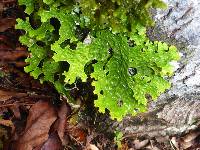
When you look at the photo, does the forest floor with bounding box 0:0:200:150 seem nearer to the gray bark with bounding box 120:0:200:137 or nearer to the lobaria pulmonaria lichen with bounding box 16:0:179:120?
the gray bark with bounding box 120:0:200:137

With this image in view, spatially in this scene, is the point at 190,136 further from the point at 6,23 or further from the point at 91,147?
the point at 6,23

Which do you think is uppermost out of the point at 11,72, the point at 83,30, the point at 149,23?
the point at 11,72

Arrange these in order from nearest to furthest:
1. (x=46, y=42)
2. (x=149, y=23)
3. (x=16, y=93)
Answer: (x=149, y=23)
(x=46, y=42)
(x=16, y=93)

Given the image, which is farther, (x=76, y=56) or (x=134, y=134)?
(x=134, y=134)

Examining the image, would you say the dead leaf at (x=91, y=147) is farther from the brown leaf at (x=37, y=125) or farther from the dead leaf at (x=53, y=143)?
the brown leaf at (x=37, y=125)

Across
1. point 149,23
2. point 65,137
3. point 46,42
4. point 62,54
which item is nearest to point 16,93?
point 65,137

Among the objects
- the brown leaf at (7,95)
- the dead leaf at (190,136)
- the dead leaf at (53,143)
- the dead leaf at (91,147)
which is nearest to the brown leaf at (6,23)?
the brown leaf at (7,95)

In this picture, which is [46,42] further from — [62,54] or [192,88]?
[192,88]

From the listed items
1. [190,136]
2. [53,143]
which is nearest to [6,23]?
[53,143]
